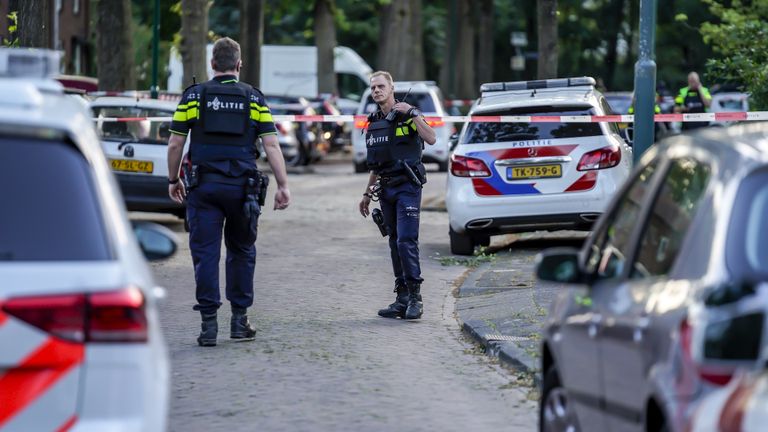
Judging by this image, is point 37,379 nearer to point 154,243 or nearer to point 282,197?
point 154,243

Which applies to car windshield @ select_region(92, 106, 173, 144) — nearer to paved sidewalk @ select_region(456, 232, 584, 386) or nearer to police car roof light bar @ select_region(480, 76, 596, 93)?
police car roof light bar @ select_region(480, 76, 596, 93)

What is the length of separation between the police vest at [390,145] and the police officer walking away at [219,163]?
148cm

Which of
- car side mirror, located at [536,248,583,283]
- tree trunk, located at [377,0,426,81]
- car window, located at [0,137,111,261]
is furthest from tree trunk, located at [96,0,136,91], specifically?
car window, located at [0,137,111,261]

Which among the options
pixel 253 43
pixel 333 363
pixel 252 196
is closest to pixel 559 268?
pixel 333 363

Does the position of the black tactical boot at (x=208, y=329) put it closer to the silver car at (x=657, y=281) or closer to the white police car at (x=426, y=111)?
the silver car at (x=657, y=281)

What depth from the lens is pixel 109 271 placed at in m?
4.36

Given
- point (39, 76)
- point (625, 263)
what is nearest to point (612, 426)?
point (625, 263)

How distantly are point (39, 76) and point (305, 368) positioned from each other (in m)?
4.36

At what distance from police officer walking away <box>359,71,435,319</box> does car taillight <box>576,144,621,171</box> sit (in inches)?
164

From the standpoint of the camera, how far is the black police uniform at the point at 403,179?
11.4 meters

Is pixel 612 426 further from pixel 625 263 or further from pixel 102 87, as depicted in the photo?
pixel 102 87

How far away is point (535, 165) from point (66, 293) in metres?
11.5

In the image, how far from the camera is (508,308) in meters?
11.4

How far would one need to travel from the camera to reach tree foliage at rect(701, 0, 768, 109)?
59.2 ft
